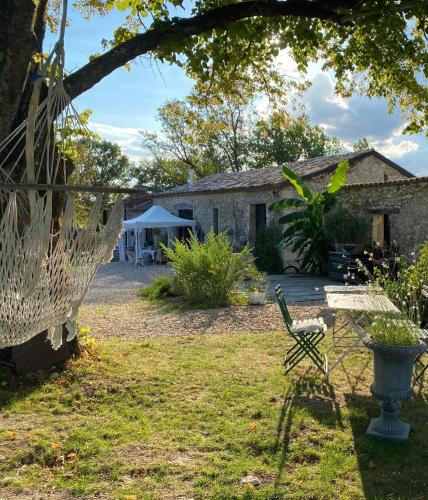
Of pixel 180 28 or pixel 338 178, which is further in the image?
pixel 338 178

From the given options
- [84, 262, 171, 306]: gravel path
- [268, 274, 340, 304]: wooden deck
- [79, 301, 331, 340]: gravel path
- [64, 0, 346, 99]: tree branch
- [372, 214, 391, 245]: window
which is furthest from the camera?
[372, 214, 391, 245]: window

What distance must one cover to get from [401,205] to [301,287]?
3597mm

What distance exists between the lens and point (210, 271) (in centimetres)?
1005

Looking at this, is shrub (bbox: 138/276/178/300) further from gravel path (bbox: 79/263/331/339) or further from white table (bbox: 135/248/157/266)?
white table (bbox: 135/248/157/266)

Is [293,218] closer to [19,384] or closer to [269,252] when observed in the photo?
[269,252]

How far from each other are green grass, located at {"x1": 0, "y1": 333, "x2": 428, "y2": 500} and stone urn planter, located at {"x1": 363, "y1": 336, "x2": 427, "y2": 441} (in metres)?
0.12

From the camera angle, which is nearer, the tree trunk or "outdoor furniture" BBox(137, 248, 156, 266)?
the tree trunk

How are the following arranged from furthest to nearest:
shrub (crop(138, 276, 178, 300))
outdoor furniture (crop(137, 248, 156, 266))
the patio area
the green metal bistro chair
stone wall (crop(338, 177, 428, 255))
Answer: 1. outdoor furniture (crop(137, 248, 156, 266))
2. stone wall (crop(338, 177, 428, 255))
3. shrub (crop(138, 276, 178, 300))
4. the patio area
5. the green metal bistro chair

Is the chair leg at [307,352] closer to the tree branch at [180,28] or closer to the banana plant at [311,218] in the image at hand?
the tree branch at [180,28]

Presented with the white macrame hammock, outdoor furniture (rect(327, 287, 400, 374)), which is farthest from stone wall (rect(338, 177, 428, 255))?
the white macrame hammock

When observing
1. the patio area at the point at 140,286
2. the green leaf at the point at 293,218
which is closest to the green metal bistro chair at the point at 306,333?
the patio area at the point at 140,286

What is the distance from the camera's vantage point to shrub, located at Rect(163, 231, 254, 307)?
33.3 feet

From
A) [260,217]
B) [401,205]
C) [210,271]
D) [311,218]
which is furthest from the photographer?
[260,217]

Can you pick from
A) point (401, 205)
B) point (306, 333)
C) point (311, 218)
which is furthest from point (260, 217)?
point (306, 333)
